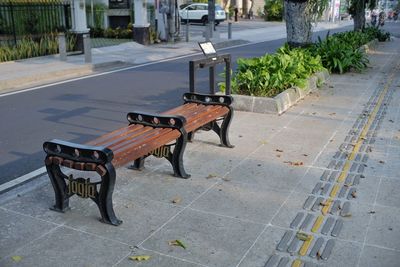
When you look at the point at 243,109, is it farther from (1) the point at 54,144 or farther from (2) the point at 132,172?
(1) the point at 54,144

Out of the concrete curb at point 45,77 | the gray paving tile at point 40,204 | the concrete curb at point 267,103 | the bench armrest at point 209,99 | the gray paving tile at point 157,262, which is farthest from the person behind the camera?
the concrete curb at point 45,77

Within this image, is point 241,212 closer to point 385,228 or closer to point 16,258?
point 385,228

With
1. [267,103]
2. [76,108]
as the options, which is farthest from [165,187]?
[76,108]

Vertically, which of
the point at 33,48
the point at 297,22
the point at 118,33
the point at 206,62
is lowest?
the point at 33,48

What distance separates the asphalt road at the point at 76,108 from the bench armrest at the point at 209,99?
173 cm

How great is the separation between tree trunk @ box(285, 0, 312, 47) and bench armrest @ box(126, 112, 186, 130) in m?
7.61

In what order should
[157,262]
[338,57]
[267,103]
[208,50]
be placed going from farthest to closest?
[338,57], [267,103], [208,50], [157,262]

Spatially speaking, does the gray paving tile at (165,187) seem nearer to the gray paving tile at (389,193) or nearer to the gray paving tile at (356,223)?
the gray paving tile at (356,223)

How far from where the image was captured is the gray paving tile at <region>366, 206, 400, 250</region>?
395cm

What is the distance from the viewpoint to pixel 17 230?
4152 millimetres

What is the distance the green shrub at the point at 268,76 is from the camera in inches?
351

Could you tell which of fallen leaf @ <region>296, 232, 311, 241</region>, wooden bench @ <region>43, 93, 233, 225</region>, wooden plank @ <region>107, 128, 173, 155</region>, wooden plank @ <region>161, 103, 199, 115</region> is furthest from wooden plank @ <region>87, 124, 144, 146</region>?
fallen leaf @ <region>296, 232, 311, 241</region>

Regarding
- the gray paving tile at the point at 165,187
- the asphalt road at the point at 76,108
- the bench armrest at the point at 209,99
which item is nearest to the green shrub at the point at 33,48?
the asphalt road at the point at 76,108

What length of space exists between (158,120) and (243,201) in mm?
1274
